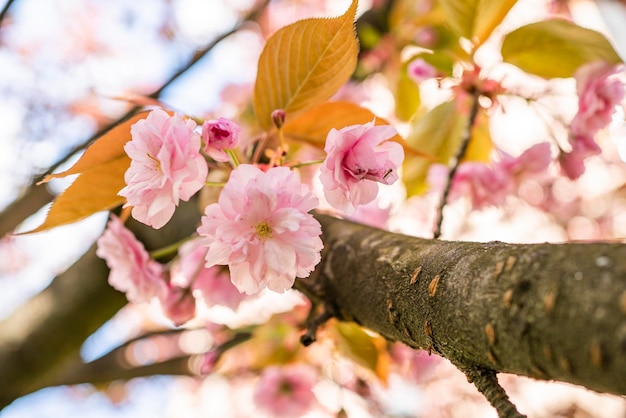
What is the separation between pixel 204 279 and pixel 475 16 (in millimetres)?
621

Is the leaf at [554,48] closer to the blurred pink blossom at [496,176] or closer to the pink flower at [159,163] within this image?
the blurred pink blossom at [496,176]

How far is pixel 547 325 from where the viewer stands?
28 centimetres

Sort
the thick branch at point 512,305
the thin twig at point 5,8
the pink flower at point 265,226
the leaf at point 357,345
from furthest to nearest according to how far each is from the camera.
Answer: the thin twig at point 5,8
the leaf at point 357,345
the pink flower at point 265,226
the thick branch at point 512,305

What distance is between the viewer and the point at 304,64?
59 cm

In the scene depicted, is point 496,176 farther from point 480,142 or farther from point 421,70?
point 421,70

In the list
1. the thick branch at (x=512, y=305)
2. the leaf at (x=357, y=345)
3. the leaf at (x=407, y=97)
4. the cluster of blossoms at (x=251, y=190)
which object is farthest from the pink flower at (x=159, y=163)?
the leaf at (x=407, y=97)

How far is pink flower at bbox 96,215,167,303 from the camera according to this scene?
0.70 m

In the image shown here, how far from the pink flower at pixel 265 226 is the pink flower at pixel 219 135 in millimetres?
67

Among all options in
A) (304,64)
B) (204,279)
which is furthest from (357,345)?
(304,64)

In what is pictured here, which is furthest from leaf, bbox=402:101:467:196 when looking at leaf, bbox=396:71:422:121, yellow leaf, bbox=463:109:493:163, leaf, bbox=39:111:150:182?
leaf, bbox=39:111:150:182

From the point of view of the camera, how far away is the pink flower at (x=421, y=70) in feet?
2.99

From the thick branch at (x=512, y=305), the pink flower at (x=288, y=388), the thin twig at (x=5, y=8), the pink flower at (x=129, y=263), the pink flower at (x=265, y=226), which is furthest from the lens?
the pink flower at (x=288, y=388)

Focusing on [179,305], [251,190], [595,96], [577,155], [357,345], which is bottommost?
[357,345]

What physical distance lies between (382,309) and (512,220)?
11.1 feet
